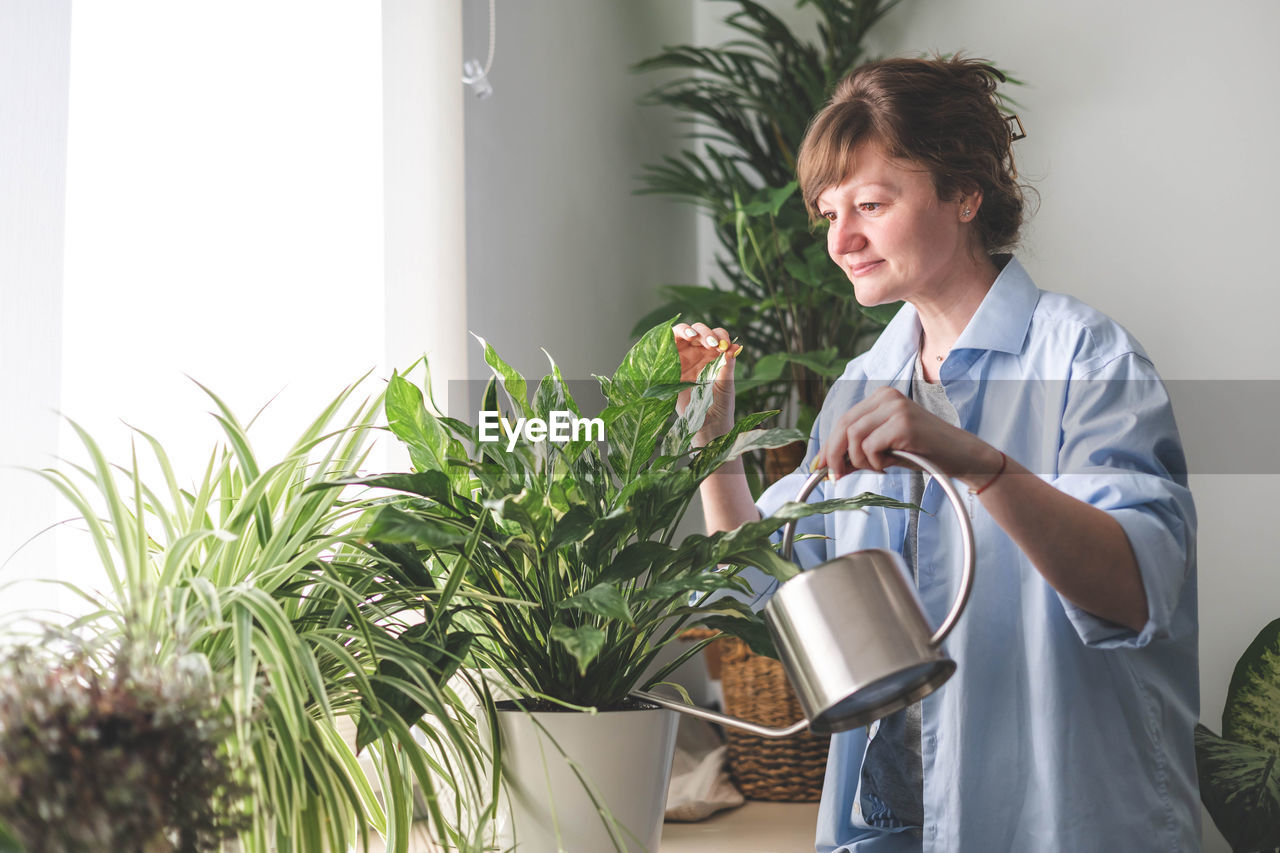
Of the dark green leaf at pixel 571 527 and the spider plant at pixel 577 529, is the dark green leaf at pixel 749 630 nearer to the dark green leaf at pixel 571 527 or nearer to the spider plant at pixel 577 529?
the spider plant at pixel 577 529

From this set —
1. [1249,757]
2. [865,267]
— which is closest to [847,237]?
[865,267]

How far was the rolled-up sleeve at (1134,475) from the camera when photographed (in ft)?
2.60

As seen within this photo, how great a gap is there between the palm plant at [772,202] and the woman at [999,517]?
0.60 metres

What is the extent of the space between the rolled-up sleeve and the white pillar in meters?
0.81

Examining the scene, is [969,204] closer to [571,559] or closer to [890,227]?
[890,227]

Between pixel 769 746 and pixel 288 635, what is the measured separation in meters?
1.18

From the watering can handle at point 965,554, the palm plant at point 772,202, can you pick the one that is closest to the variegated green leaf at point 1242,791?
the palm plant at point 772,202

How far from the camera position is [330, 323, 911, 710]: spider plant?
691 mm

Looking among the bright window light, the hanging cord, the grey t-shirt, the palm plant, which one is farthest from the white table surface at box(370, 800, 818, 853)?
the hanging cord

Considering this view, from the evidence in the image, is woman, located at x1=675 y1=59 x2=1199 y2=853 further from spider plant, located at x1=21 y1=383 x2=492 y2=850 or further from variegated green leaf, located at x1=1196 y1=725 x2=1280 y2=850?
variegated green leaf, located at x1=1196 y1=725 x2=1280 y2=850

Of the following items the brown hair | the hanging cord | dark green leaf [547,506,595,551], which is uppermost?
the hanging cord

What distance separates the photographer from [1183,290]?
1.90m

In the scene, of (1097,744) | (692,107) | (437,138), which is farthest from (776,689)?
(692,107)

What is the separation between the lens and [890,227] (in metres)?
1.07
